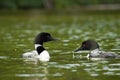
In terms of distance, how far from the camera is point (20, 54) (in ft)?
72.0

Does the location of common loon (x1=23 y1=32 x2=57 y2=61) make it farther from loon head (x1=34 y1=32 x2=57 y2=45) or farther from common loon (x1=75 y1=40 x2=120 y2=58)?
common loon (x1=75 y1=40 x2=120 y2=58)

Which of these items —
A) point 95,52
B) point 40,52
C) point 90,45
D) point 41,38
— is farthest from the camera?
point 41,38

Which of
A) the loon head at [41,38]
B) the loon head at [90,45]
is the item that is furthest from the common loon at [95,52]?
the loon head at [41,38]

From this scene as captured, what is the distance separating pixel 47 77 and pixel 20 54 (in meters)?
6.38

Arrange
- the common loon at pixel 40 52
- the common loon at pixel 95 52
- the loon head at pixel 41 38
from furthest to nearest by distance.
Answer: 1. the loon head at pixel 41 38
2. the common loon at pixel 40 52
3. the common loon at pixel 95 52

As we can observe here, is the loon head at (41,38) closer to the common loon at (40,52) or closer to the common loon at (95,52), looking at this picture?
the common loon at (40,52)

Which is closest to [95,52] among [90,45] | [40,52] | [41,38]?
[90,45]

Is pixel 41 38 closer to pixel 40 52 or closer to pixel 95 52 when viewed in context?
pixel 40 52

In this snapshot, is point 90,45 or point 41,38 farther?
point 41,38

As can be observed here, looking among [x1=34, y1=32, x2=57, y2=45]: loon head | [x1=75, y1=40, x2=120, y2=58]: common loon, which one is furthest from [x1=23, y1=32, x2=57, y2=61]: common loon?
[x1=75, y1=40, x2=120, y2=58]: common loon

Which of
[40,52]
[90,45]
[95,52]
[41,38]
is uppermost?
[41,38]

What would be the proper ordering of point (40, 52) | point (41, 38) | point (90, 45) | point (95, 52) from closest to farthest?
point (95, 52) → point (40, 52) → point (90, 45) → point (41, 38)

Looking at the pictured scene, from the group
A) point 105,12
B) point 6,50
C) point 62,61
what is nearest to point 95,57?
point 62,61

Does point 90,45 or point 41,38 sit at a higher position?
point 41,38
